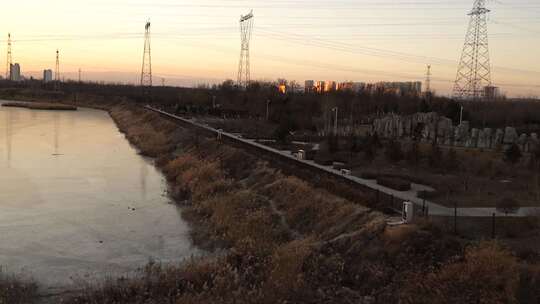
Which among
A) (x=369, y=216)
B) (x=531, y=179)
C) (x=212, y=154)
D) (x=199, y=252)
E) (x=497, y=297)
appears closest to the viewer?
(x=497, y=297)

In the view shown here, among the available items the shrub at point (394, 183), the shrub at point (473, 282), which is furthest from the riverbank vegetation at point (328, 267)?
the shrub at point (394, 183)

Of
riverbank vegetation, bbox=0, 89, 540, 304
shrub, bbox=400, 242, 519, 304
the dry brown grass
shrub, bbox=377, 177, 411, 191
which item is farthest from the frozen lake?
shrub, bbox=377, 177, 411, 191

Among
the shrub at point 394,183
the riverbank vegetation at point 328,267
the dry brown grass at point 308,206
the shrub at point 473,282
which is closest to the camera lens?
the shrub at point 473,282

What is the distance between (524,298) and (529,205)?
6153 millimetres

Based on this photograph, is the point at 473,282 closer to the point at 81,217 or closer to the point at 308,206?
the point at 308,206

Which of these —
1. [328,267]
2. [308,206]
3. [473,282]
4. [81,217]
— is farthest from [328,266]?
[81,217]

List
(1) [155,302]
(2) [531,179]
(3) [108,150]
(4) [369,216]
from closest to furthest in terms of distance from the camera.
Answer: (1) [155,302]
(4) [369,216]
(2) [531,179]
(3) [108,150]

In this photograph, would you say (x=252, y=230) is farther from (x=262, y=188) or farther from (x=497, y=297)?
(x=497, y=297)

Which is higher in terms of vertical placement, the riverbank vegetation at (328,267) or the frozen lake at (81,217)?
the riverbank vegetation at (328,267)

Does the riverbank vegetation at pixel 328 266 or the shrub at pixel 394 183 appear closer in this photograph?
the riverbank vegetation at pixel 328 266

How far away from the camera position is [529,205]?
13.2m

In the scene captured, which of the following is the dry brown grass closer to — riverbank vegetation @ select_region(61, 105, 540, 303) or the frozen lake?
riverbank vegetation @ select_region(61, 105, 540, 303)

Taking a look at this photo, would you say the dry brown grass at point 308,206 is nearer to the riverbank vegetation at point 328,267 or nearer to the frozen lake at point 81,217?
the riverbank vegetation at point 328,267

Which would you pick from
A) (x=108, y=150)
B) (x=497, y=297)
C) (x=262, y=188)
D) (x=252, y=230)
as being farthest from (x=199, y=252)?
(x=108, y=150)
